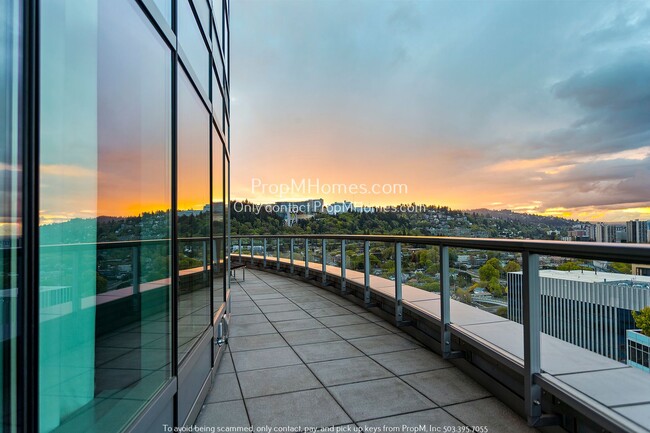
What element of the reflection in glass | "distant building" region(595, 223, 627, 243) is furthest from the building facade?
"distant building" region(595, 223, 627, 243)

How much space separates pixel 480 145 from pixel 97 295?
616 inches

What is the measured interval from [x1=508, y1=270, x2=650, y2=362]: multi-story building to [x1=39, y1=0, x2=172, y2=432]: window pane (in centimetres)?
214

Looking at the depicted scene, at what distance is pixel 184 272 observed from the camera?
2.37m

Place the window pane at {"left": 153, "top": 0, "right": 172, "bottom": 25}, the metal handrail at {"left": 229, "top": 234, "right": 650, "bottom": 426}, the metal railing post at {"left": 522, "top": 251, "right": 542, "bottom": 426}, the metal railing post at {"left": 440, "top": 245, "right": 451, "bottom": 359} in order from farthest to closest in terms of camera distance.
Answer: the metal railing post at {"left": 440, "top": 245, "right": 451, "bottom": 359} → the metal railing post at {"left": 522, "top": 251, "right": 542, "bottom": 426} → the window pane at {"left": 153, "top": 0, "right": 172, "bottom": 25} → the metal handrail at {"left": 229, "top": 234, "right": 650, "bottom": 426}

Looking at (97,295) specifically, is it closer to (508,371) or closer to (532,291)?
(532,291)

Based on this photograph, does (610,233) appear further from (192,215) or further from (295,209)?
(295,209)

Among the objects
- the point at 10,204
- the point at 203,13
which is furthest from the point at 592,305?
the point at 203,13

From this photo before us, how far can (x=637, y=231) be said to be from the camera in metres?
1.88

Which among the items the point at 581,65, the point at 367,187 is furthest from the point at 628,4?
the point at 367,187

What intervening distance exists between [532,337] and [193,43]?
119 inches

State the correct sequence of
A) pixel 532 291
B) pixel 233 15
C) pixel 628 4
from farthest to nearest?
pixel 628 4 < pixel 233 15 < pixel 532 291

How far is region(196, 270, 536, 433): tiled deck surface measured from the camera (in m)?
2.35

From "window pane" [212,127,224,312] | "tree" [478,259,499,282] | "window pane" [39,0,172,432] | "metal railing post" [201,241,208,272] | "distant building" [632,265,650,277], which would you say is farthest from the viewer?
"window pane" [212,127,224,312]

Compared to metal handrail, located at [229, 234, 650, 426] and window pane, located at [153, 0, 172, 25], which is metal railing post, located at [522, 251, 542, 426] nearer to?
metal handrail, located at [229, 234, 650, 426]
